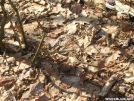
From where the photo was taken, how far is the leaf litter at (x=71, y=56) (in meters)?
2.16

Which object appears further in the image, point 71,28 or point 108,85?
point 71,28

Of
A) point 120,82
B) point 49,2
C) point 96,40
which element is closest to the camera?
point 120,82

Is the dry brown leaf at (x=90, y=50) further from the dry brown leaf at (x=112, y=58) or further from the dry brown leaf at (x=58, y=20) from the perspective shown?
the dry brown leaf at (x=58, y=20)

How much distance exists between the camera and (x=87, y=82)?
2238 mm

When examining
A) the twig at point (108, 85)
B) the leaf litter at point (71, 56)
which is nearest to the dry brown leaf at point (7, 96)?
the leaf litter at point (71, 56)

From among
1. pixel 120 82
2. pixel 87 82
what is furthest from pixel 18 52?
pixel 120 82

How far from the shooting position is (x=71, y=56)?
243cm

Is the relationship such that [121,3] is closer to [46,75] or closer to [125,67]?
[125,67]

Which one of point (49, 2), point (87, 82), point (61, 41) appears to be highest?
point (49, 2)

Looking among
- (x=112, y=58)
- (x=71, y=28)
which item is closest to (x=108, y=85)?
(x=112, y=58)

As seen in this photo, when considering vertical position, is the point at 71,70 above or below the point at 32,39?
below

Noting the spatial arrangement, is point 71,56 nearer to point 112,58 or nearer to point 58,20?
point 112,58

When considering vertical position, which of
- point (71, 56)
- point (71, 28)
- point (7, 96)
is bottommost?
point (7, 96)

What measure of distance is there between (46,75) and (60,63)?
0.18 meters
